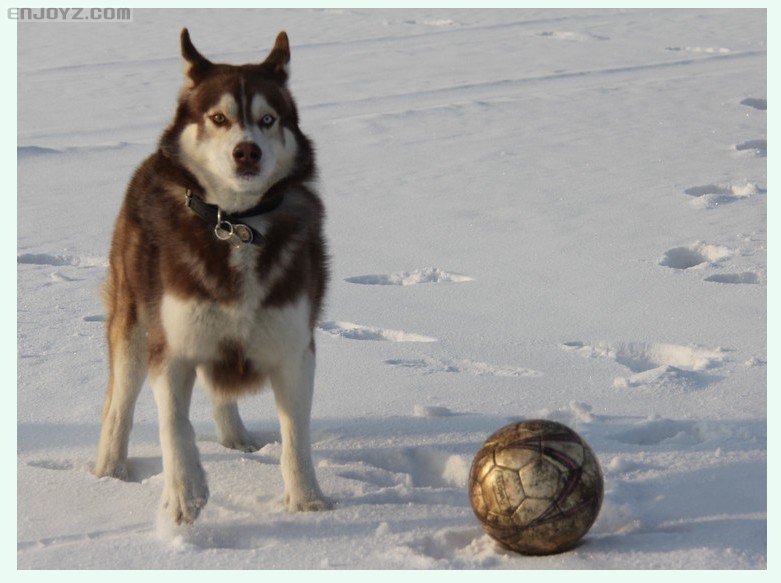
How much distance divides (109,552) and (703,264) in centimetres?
444

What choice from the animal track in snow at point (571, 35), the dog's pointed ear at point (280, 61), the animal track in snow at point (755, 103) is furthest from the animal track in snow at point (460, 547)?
the animal track in snow at point (571, 35)

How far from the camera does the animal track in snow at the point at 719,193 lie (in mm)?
8188

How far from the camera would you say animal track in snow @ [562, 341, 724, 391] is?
524cm

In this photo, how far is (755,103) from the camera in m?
11.8

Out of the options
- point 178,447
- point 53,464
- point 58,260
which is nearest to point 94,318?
point 58,260

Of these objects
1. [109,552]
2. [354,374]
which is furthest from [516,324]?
[109,552]

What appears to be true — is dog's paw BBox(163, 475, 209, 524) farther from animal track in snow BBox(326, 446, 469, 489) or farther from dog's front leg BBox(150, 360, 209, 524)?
animal track in snow BBox(326, 446, 469, 489)

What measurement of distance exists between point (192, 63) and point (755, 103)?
356 inches

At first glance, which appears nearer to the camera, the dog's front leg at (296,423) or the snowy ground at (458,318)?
the snowy ground at (458,318)

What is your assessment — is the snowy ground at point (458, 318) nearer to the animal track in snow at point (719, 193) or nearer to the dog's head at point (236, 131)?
the animal track in snow at point (719, 193)

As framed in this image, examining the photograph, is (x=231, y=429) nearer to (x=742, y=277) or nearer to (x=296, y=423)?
(x=296, y=423)

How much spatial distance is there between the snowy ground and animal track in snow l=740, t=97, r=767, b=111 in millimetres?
105

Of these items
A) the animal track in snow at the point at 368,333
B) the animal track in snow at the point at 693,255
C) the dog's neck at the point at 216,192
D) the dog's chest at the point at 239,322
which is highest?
the dog's neck at the point at 216,192

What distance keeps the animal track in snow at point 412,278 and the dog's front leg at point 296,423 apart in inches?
103
